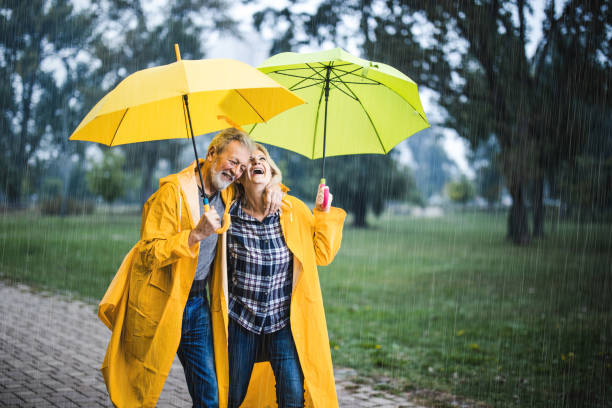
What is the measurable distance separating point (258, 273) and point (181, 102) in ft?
4.22

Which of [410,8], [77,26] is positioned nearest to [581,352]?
[410,8]

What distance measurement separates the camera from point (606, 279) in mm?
13289

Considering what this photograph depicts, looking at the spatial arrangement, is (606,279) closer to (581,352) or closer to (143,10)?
(581,352)

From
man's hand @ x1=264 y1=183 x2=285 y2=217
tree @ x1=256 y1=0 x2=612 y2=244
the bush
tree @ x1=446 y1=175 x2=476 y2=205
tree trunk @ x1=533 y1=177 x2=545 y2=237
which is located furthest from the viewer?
tree @ x1=446 y1=175 x2=476 y2=205

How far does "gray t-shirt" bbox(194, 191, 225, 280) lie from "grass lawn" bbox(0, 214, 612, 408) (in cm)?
334

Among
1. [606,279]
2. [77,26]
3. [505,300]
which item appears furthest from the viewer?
[77,26]

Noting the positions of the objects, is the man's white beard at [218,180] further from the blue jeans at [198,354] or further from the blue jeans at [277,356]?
the blue jeans at [277,356]

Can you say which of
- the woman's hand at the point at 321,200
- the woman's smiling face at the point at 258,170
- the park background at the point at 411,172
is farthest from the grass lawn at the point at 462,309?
the woman's smiling face at the point at 258,170

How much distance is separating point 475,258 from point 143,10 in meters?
21.5

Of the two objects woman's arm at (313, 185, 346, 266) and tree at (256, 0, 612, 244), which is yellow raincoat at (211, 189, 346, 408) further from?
tree at (256, 0, 612, 244)

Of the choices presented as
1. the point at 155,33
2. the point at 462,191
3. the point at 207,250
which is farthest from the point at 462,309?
the point at 462,191

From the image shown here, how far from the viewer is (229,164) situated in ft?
10.5

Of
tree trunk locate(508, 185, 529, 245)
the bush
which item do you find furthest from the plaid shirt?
the bush

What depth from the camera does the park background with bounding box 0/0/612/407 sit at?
293 inches
